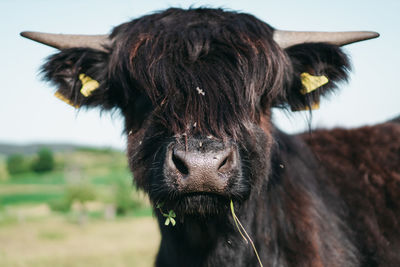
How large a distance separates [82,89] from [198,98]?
5.05ft

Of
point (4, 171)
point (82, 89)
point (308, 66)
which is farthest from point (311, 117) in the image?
point (4, 171)

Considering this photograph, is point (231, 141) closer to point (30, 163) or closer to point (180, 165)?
point (180, 165)

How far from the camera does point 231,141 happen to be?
2.80m

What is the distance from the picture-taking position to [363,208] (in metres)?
4.43

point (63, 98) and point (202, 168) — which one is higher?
Answer: point (202, 168)

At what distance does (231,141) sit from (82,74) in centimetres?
197

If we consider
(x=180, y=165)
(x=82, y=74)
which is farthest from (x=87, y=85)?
(x=180, y=165)

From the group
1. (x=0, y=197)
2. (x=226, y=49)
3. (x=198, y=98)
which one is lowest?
(x=0, y=197)

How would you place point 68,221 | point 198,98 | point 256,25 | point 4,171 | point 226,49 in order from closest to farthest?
point 198,98
point 226,49
point 256,25
point 68,221
point 4,171

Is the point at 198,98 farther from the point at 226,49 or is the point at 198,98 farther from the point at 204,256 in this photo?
the point at 204,256

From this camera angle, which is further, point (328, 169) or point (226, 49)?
point (328, 169)

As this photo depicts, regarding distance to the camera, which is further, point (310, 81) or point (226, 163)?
point (310, 81)

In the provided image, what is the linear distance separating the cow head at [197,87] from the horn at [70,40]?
1 centimetres

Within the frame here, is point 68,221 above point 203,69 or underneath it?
underneath
